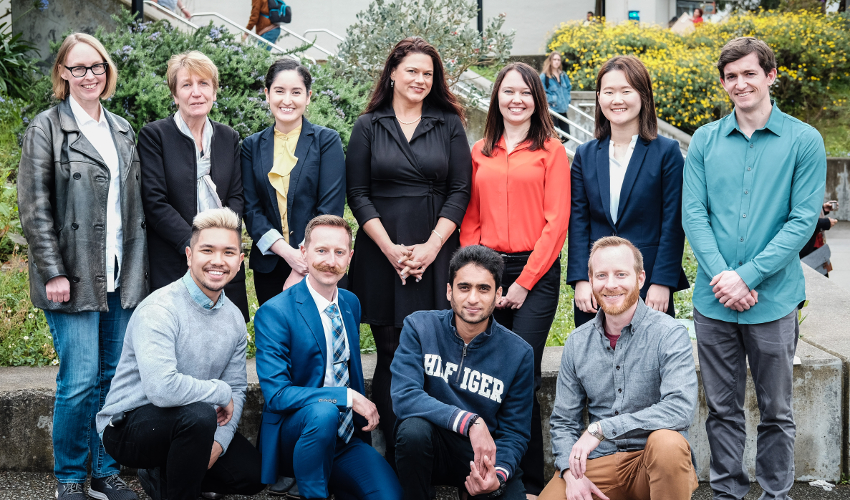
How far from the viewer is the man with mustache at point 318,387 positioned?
3.52 metres

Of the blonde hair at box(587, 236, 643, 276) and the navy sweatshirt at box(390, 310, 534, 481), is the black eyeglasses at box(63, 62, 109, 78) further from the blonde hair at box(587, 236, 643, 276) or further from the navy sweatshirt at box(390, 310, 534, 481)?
the blonde hair at box(587, 236, 643, 276)

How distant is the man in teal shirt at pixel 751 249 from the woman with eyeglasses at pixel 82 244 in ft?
8.82

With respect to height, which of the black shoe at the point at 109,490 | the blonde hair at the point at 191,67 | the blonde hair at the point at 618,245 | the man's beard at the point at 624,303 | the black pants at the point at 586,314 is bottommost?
the black shoe at the point at 109,490

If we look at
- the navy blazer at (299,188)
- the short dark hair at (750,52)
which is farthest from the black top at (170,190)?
the short dark hair at (750,52)

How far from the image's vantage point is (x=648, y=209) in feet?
12.8

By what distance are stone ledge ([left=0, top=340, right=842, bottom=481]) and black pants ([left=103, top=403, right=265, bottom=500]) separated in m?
0.81

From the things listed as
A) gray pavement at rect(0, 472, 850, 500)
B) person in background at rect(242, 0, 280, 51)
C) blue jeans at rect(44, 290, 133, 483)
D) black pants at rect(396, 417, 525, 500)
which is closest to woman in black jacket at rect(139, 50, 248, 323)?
blue jeans at rect(44, 290, 133, 483)

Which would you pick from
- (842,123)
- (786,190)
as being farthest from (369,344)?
(842,123)

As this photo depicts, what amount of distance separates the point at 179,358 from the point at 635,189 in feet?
7.40

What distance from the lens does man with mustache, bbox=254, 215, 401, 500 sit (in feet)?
11.6

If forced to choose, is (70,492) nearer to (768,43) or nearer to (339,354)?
(339,354)

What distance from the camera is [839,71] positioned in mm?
15320

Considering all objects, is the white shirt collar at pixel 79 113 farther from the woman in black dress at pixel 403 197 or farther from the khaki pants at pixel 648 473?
the khaki pants at pixel 648 473

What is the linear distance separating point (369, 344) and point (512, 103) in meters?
1.88
